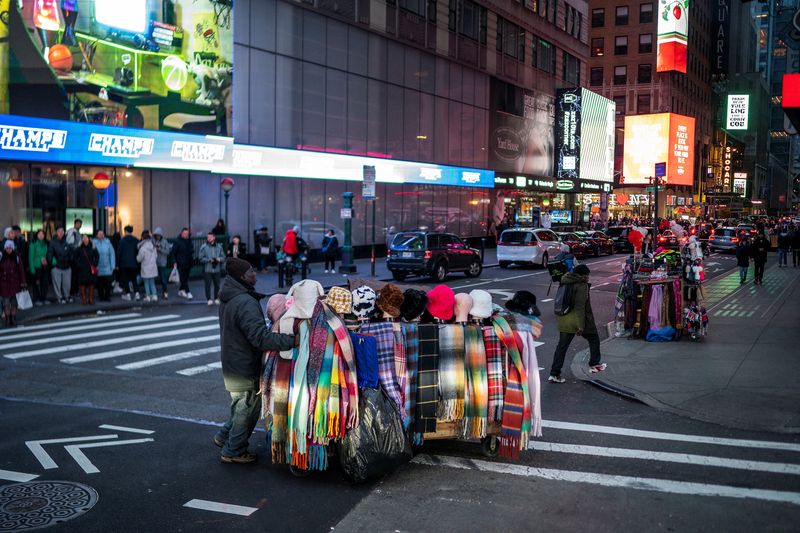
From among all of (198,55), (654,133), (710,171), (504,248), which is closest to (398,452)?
(198,55)

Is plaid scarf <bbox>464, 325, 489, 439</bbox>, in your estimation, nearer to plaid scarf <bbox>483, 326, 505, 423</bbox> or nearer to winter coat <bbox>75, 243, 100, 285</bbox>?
plaid scarf <bbox>483, 326, 505, 423</bbox>

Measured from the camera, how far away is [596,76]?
93.8 metres

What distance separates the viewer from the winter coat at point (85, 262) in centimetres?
1908

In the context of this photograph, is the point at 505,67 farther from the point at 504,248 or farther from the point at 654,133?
the point at 654,133

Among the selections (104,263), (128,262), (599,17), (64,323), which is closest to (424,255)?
(128,262)

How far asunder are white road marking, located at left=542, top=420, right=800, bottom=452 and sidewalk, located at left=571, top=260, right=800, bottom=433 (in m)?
0.56

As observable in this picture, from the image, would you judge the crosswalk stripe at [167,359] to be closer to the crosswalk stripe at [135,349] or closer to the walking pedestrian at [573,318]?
the crosswalk stripe at [135,349]

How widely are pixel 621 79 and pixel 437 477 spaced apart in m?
93.2

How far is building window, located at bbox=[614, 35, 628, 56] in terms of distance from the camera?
91562 mm

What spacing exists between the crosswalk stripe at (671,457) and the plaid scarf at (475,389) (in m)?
1.06

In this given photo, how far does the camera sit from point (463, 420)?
281 inches

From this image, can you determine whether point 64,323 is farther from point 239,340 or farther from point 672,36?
point 672,36

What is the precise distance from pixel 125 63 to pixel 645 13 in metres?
79.4

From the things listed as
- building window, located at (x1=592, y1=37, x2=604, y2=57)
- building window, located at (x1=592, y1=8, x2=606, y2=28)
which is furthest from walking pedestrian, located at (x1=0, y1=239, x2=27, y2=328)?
building window, located at (x1=592, y1=8, x2=606, y2=28)
